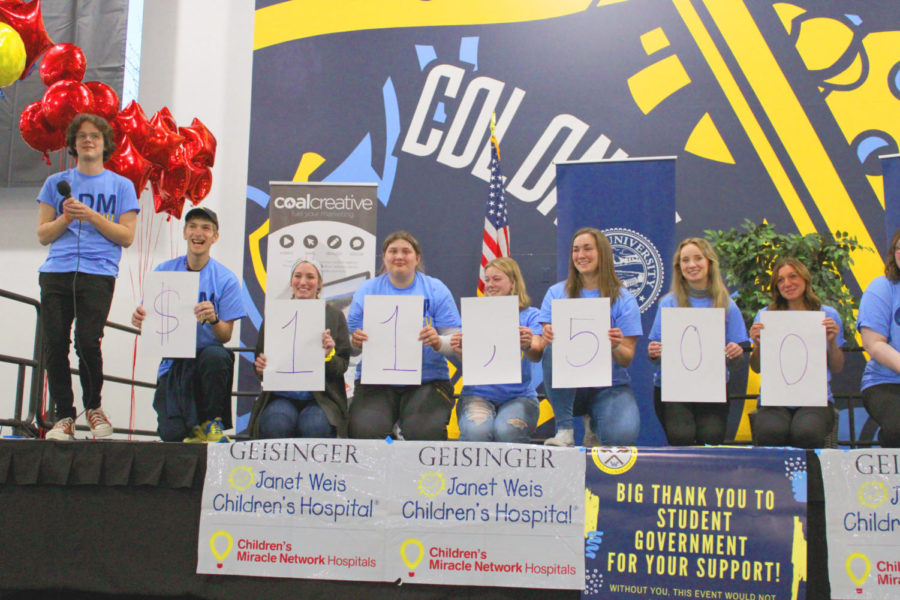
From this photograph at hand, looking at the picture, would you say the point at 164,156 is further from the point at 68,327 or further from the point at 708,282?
the point at 708,282

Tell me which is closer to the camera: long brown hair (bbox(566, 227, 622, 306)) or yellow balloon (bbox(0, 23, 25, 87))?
long brown hair (bbox(566, 227, 622, 306))

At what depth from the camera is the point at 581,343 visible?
9.10 ft

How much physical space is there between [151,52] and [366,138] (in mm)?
1935

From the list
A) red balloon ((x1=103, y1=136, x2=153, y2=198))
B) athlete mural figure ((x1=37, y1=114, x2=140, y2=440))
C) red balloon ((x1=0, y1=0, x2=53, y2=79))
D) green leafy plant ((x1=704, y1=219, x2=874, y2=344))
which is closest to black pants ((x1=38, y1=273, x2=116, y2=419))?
athlete mural figure ((x1=37, y1=114, x2=140, y2=440))

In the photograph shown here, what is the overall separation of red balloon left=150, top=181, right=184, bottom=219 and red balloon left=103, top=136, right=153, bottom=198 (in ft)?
0.65

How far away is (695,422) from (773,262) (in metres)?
1.89

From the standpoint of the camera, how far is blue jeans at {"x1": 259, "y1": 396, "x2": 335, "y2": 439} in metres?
2.94

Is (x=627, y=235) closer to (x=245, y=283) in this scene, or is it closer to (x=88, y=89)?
(x=245, y=283)

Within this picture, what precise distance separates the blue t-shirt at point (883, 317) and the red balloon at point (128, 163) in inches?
153

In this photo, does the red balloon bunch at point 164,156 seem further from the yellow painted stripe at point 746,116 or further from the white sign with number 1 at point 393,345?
the yellow painted stripe at point 746,116

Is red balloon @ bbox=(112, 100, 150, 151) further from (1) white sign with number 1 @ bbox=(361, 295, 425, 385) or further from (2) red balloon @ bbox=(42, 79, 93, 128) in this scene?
(1) white sign with number 1 @ bbox=(361, 295, 425, 385)

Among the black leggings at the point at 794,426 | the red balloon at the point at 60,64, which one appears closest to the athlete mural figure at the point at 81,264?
the red balloon at the point at 60,64

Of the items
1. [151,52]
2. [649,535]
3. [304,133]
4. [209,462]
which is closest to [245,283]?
[304,133]

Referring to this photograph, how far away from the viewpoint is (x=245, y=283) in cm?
571
